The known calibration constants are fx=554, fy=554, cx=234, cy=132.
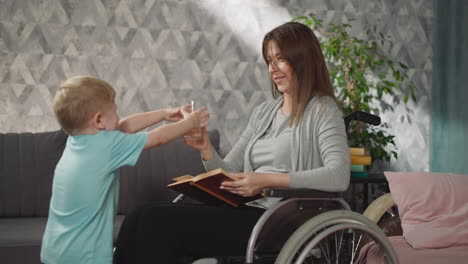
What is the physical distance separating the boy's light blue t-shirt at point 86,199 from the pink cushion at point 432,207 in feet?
3.38

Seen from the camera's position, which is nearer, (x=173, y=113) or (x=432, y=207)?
(x=173, y=113)

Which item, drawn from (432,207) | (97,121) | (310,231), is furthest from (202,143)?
(432,207)

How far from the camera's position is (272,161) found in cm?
186

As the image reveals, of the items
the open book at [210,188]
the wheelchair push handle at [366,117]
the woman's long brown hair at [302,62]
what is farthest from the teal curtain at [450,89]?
the open book at [210,188]

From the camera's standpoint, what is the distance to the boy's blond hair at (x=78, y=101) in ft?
4.86

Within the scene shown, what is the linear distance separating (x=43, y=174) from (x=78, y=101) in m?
1.26

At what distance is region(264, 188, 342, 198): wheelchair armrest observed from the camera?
1458 mm

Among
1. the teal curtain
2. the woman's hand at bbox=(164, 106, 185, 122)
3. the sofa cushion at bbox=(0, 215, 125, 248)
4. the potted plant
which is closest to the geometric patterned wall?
the potted plant

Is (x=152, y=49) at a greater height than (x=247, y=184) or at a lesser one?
greater

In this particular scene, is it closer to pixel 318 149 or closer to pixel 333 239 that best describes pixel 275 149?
pixel 318 149

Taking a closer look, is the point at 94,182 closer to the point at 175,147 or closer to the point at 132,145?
the point at 132,145

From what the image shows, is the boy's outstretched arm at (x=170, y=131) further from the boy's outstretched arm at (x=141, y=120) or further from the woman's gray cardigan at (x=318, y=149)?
the woman's gray cardigan at (x=318, y=149)

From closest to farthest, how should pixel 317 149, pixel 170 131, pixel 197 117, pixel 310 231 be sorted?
1. pixel 310 231
2. pixel 170 131
3. pixel 197 117
4. pixel 317 149

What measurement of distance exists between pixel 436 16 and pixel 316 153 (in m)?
2.21
